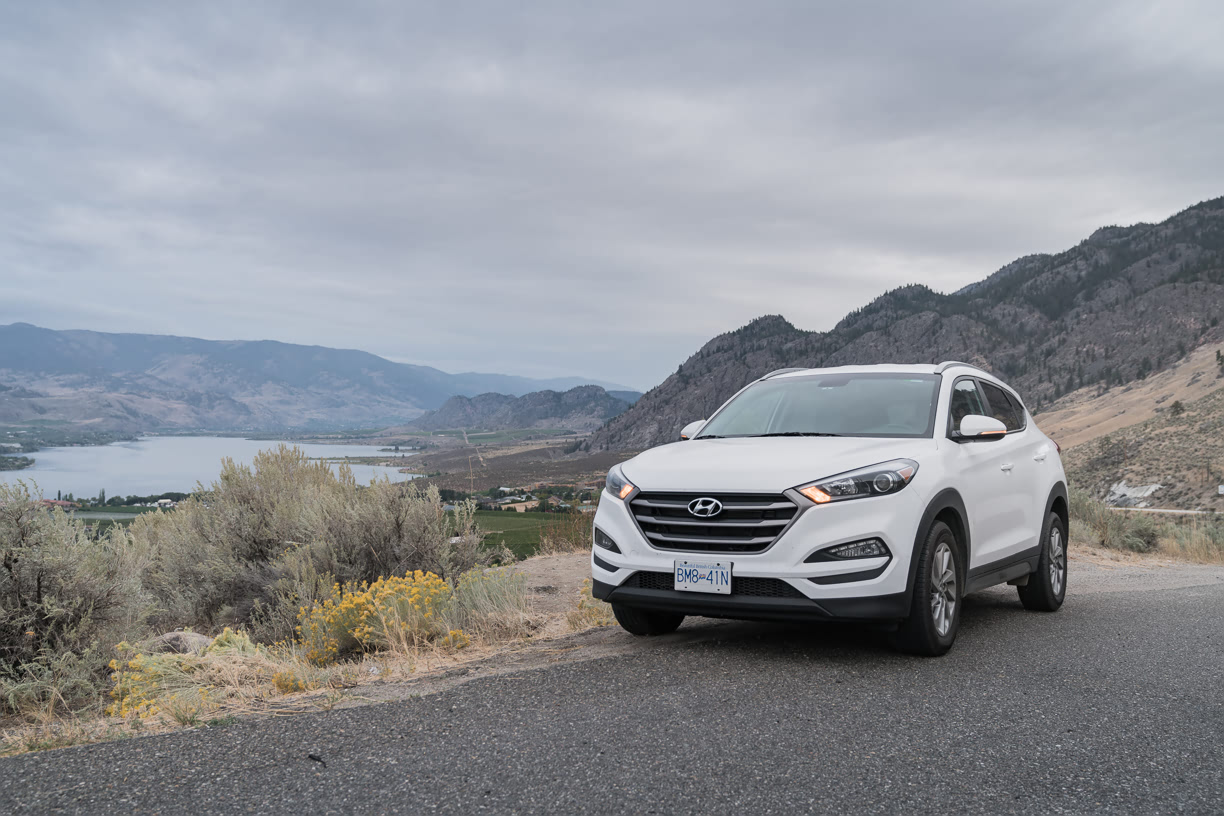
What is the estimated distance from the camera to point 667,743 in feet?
12.3

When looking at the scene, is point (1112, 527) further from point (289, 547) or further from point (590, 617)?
point (289, 547)

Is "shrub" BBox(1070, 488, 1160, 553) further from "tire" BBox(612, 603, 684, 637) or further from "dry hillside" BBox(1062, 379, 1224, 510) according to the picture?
"dry hillside" BBox(1062, 379, 1224, 510)

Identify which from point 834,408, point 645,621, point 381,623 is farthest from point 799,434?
point 381,623

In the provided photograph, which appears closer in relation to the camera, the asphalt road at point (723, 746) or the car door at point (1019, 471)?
the asphalt road at point (723, 746)

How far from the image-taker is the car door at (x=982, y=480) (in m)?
5.81

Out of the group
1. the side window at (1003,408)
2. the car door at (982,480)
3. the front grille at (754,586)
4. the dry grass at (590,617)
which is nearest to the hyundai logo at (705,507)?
the front grille at (754,586)

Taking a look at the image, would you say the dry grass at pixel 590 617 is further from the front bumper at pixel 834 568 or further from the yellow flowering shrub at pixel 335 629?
the front bumper at pixel 834 568

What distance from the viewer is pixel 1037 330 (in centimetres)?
13588

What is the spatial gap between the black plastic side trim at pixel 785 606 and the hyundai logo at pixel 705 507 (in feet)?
1.56

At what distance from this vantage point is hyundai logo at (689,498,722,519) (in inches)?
198

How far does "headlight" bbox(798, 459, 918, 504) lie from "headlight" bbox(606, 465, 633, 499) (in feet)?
3.73

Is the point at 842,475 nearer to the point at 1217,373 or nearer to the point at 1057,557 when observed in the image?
the point at 1057,557

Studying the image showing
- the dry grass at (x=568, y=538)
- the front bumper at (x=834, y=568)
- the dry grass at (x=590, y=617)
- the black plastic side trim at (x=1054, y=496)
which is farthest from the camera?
the dry grass at (x=568, y=538)

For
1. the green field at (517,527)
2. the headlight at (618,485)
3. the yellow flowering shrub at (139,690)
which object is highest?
the headlight at (618,485)
